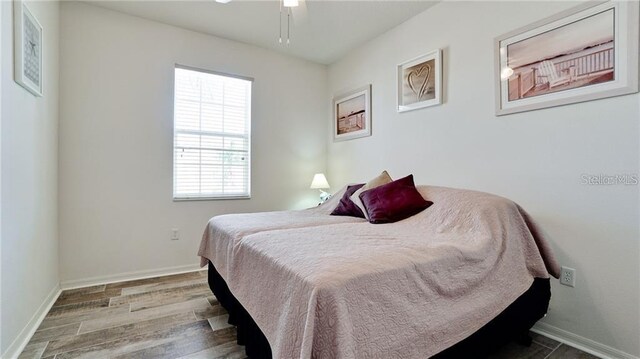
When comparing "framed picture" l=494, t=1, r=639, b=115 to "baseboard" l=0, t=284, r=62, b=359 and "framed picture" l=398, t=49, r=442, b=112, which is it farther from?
"baseboard" l=0, t=284, r=62, b=359

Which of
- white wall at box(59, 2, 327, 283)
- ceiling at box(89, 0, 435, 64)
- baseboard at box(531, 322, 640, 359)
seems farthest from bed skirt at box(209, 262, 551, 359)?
ceiling at box(89, 0, 435, 64)

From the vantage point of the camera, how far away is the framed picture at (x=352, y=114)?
11.5ft

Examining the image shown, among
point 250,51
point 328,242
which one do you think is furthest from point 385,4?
point 328,242

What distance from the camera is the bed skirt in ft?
4.64

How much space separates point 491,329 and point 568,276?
32.9 inches

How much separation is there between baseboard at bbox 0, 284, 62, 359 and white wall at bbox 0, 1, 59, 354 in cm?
2

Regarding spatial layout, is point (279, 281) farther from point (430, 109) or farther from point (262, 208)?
point (262, 208)

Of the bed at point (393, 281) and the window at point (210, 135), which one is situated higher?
the window at point (210, 135)

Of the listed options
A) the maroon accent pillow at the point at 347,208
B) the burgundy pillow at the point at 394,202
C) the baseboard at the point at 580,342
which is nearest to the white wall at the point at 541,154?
the baseboard at the point at 580,342

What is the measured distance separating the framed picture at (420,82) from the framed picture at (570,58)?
0.52 meters

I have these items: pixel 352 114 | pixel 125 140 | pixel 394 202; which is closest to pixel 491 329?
pixel 394 202

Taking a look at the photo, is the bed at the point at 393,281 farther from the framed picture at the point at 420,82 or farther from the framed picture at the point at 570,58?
the framed picture at the point at 420,82

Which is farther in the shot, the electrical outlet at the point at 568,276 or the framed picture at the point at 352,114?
the framed picture at the point at 352,114

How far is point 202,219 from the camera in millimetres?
3377
